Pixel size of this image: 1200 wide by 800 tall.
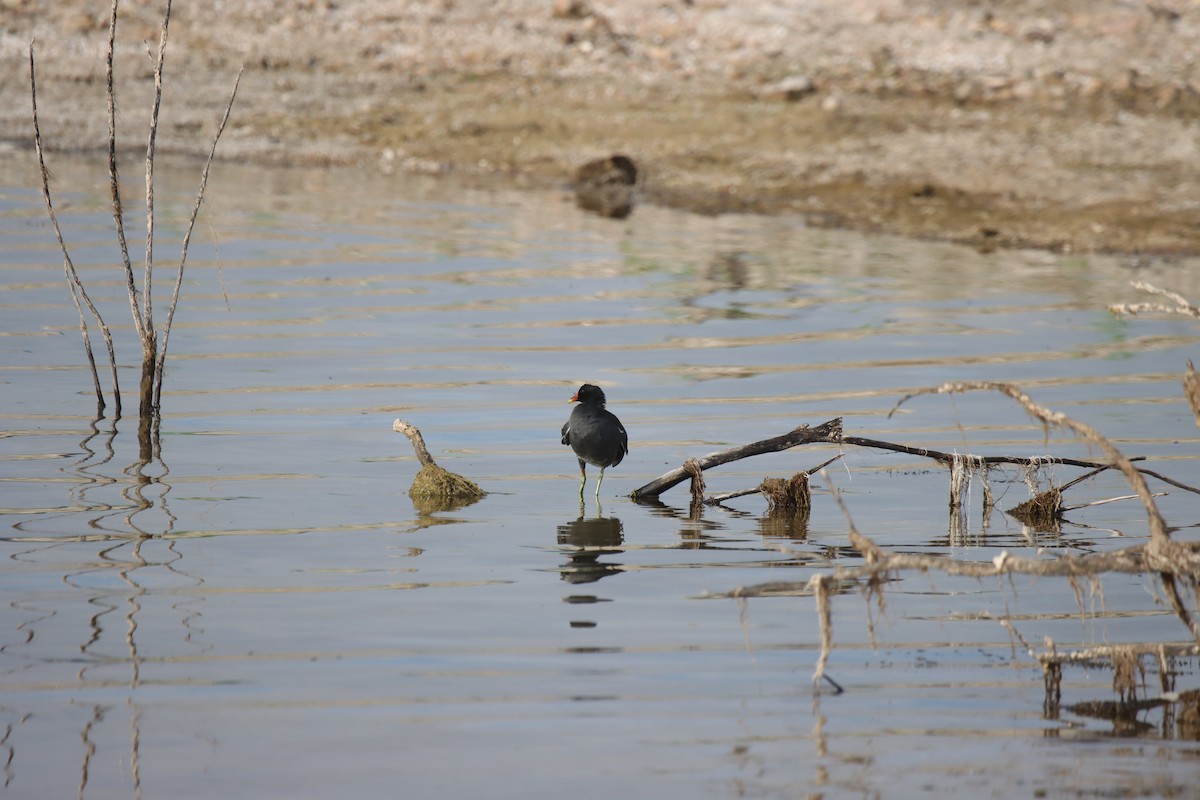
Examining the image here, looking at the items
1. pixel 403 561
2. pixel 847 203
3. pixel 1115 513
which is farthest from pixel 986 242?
pixel 403 561

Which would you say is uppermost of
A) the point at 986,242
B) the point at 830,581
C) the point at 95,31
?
the point at 95,31

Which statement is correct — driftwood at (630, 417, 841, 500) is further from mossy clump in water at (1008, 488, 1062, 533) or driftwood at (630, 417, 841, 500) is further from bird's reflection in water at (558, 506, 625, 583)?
mossy clump in water at (1008, 488, 1062, 533)

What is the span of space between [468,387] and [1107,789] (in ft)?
24.1

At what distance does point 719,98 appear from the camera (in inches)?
967

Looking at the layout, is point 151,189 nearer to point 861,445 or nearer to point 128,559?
point 128,559

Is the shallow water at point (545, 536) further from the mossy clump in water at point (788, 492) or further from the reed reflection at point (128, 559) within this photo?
the mossy clump in water at point (788, 492)

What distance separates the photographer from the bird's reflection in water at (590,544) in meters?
7.43

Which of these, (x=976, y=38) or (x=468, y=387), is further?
(x=976, y=38)

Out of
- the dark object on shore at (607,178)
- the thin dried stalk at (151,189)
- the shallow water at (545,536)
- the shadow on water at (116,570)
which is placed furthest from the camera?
the dark object on shore at (607,178)

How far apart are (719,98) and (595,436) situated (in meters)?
16.8

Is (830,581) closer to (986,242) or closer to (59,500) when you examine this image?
(59,500)

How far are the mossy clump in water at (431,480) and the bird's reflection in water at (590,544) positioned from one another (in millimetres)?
640

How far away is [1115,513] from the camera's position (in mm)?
8602

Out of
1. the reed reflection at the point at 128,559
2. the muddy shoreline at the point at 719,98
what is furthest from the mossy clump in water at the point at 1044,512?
the muddy shoreline at the point at 719,98
